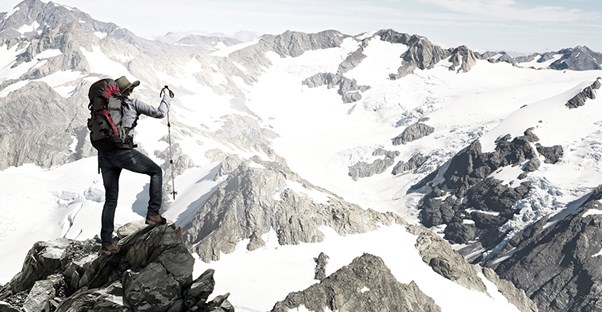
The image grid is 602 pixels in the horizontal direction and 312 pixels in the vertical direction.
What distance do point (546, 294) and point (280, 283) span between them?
Answer: 4660 inches

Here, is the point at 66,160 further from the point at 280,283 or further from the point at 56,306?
the point at 56,306

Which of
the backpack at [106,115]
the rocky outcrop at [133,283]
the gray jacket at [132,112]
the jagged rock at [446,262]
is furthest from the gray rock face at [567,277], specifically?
the backpack at [106,115]

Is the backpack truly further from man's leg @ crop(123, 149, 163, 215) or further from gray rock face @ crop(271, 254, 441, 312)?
gray rock face @ crop(271, 254, 441, 312)

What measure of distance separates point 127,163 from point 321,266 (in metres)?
106

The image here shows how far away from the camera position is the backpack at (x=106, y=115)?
14.6 metres

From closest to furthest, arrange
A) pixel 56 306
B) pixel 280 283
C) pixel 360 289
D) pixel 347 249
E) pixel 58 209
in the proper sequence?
pixel 56 306 → pixel 360 289 → pixel 280 283 → pixel 347 249 → pixel 58 209

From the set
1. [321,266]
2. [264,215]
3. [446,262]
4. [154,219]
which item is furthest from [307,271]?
[154,219]

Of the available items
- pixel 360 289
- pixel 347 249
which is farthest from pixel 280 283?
pixel 347 249

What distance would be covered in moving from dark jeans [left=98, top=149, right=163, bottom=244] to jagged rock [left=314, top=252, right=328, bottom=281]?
99.9m

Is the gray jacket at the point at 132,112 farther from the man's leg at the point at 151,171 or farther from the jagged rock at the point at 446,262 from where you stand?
the jagged rock at the point at 446,262

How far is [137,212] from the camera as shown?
15238cm

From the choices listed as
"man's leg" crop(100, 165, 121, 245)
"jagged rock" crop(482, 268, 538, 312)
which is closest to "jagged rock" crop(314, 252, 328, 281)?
"jagged rock" crop(482, 268, 538, 312)

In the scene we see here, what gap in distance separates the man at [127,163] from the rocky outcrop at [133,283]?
1.78 feet

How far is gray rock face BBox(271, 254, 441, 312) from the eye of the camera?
286 ft
